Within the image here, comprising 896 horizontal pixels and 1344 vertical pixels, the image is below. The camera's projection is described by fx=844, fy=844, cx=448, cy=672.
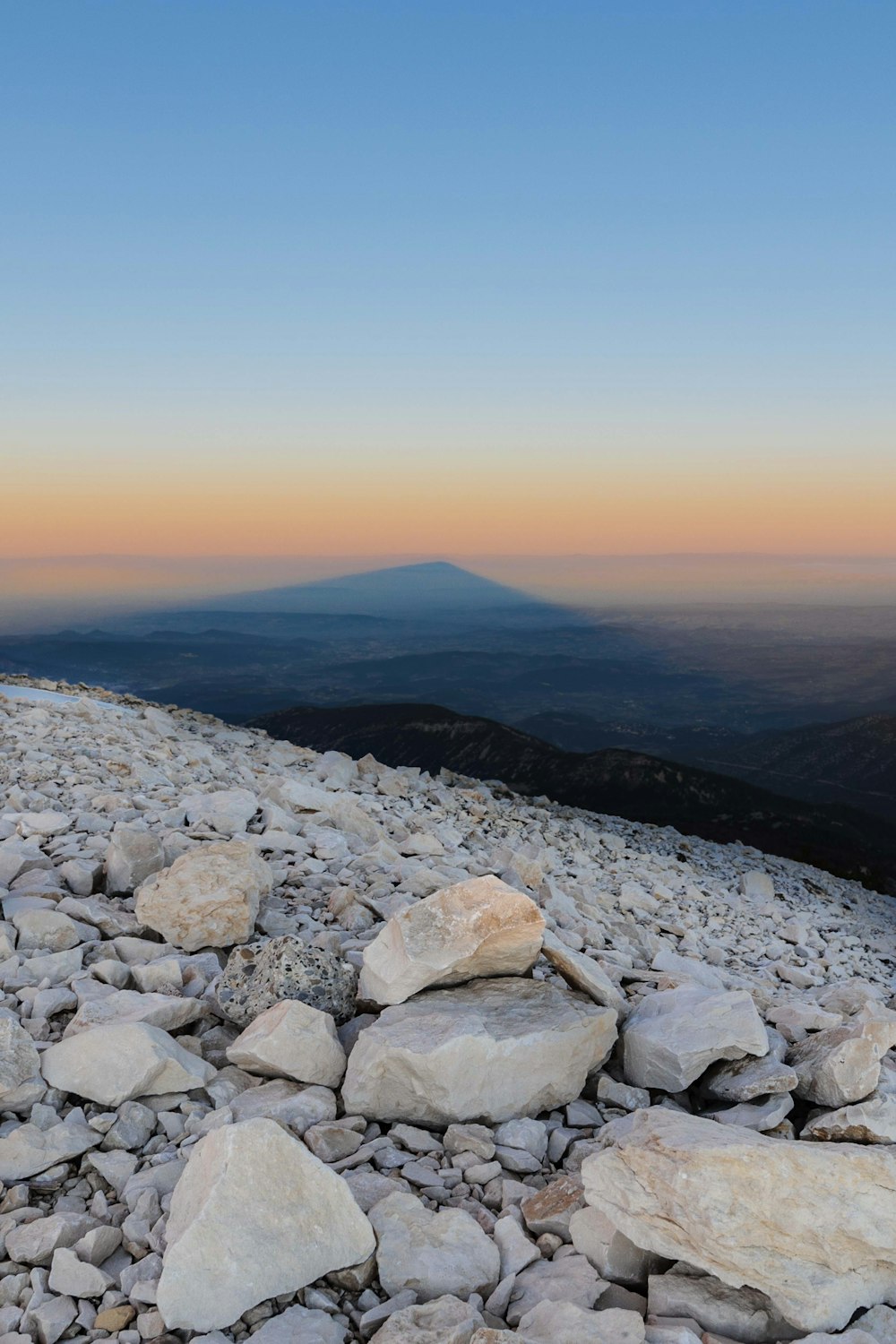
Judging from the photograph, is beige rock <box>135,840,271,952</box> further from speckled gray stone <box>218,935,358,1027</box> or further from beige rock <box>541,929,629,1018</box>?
beige rock <box>541,929,629,1018</box>

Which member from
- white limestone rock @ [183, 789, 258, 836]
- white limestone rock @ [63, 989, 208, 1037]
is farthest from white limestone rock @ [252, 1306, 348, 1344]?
white limestone rock @ [183, 789, 258, 836]

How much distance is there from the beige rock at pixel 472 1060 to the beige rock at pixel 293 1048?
19 cm

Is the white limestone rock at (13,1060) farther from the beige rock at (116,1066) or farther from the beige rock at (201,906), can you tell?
the beige rock at (201,906)

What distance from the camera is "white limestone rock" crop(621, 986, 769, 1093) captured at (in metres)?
5.30

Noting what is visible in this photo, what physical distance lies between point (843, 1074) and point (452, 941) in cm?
246

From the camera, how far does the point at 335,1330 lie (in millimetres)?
3596

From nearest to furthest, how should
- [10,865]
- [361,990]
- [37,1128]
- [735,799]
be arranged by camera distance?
1. [37,1128]
2. [361,990]
3. [10,865]
4. [735,799]

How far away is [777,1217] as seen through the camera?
3.71 metres

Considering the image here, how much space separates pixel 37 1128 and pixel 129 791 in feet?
21.1

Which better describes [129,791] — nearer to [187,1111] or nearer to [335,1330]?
[187,1111]

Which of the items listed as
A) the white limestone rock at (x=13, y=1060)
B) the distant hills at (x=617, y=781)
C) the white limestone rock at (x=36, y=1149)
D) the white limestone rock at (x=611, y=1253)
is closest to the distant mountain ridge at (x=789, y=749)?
the distant hills at (x=617, y=781)

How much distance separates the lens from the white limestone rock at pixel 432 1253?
3877 mm

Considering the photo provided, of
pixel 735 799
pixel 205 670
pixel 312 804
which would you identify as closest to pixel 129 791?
pixel 312 804

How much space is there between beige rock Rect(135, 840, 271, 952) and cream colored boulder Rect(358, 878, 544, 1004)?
1520 millimetres
